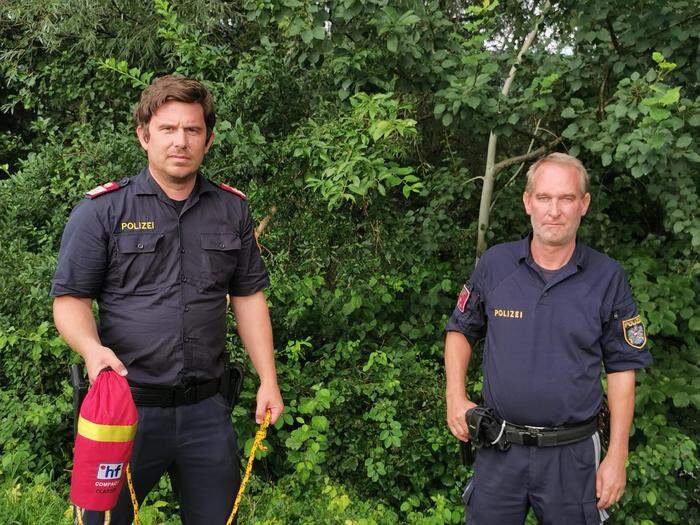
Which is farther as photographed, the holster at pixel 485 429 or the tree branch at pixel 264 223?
the tree branch at pixel 264 223

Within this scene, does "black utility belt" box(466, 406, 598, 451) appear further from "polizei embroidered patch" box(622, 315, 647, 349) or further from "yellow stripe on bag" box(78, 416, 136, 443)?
"yellow stripe on bag" box(78, 416, 136, 443)

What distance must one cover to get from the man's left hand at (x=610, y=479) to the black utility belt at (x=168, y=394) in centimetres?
144

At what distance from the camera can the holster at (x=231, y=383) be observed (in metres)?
2.48

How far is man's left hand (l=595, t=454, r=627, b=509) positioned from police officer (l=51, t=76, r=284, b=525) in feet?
4.33

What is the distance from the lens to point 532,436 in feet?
8.00

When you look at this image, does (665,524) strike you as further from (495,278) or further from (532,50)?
(532,50)

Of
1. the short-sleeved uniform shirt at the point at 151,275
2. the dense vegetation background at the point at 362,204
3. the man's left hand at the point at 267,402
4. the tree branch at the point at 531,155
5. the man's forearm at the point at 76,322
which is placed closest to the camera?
the man's forearm at the point at 76,322

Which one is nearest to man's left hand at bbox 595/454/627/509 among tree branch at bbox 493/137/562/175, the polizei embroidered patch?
the polizei embroidered patch

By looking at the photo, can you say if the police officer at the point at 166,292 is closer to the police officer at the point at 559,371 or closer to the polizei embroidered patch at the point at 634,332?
the police officer at the point at 559,371

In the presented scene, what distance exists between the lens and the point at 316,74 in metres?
4.50

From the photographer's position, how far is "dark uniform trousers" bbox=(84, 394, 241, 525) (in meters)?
2.30

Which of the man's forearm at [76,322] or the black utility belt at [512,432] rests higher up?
the man's forearm at [76,322]

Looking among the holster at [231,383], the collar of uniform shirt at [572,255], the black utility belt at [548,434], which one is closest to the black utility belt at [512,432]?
the black utility belt at [548,434]

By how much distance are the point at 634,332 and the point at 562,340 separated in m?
0.27
